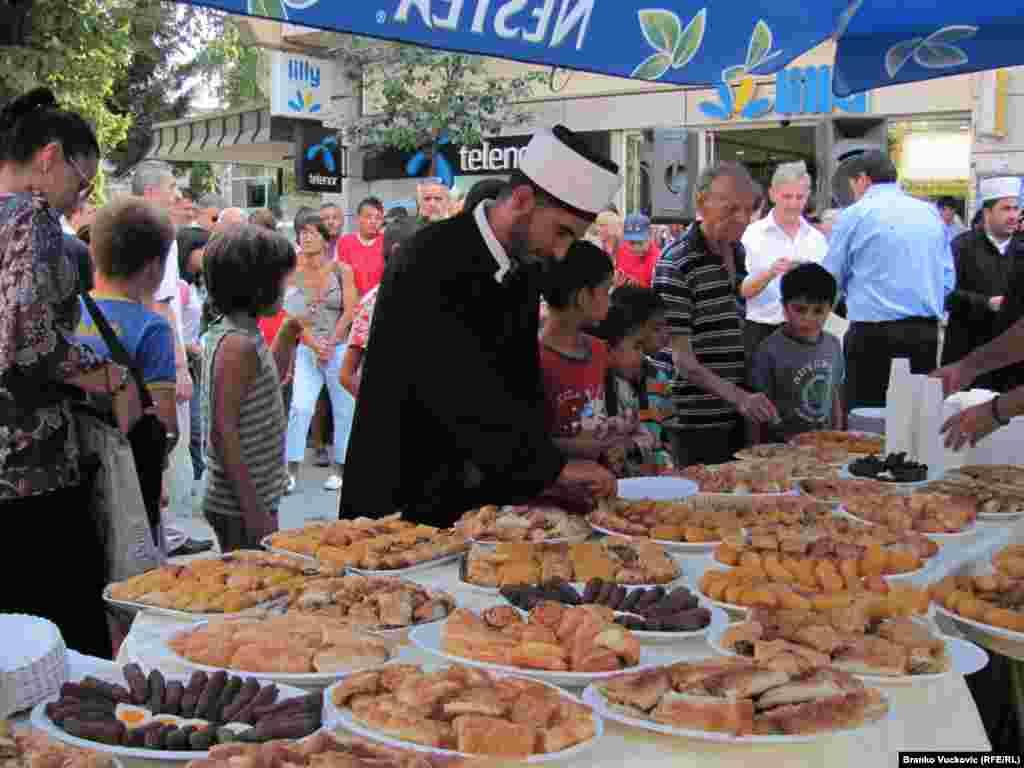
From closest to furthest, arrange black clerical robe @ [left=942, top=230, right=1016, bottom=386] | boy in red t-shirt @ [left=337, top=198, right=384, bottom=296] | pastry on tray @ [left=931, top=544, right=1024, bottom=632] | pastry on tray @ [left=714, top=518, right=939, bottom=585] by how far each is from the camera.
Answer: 1. pastry on tray @ [left=931, top=544, right=1024, bottom=632]
2. pastry on tray @ [left=714, top=518, right=939, bottom=585]
3. black clerical robe @ [left=942, top=230, right=1016, bottom=386]
4. boy in red t-shirt @ [left=337, top=198, right=384, bottom=296]

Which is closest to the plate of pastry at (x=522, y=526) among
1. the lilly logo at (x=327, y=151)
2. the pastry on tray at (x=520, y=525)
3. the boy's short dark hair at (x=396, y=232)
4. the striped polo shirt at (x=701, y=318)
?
the pastry on tray at (x=520, y=525)

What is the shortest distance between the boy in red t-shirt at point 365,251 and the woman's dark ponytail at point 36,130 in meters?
5.81

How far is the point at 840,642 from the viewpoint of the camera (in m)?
1.72

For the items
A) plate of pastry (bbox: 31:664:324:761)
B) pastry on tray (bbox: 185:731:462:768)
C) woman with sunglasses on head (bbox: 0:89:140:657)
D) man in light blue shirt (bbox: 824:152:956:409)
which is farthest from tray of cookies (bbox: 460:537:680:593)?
man in light blue shirt (bbox: 824:152:956:409)

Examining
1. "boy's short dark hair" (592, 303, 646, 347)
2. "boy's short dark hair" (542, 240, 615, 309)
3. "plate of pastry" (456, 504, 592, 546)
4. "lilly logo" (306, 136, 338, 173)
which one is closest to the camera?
"plate of pastry" (456, 504, 592, 546)

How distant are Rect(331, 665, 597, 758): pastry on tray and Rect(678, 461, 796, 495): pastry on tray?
1.74 meters

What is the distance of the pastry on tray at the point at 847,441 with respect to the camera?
159 inches

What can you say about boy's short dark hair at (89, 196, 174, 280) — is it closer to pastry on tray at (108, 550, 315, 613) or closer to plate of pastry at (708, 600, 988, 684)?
pastry on tray at (108, 550, 315, 613)

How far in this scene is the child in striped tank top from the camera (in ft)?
10.6

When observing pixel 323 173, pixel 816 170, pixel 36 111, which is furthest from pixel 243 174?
pixel 36 111

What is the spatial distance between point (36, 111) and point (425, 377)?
113cm

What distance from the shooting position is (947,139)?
12883 millimetres

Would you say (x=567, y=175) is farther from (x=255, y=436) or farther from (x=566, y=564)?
(x=255, y=436)

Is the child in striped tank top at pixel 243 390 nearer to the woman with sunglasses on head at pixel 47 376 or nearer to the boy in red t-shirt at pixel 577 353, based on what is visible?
the woman with sunglasses on head at pixel 47 376
